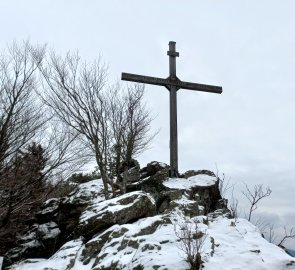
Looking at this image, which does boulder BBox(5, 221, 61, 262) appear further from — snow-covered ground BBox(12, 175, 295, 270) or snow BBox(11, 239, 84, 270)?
snow BBox(11, 239, 84, 270)

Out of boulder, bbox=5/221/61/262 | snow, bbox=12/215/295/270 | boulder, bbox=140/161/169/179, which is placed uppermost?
boulder, bbox=140/161/169/179

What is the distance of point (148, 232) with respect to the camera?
7.87 metres

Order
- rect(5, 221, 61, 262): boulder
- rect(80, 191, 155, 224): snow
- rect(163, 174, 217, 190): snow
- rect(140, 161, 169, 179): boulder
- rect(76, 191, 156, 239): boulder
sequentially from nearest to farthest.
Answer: rect(76, 191, 156, 239): boulder
rect(80, 191, 155, 224): snow
rect(163, 174, 217, 190): snow
rect(5, 221, 61, 262): boulder
rect(140, 161, 169, 179): boulder

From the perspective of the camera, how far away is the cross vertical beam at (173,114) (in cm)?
1116

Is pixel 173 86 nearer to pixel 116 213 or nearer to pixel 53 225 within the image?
pixel 116 213

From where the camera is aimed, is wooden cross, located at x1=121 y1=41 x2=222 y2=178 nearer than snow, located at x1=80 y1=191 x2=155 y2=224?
No

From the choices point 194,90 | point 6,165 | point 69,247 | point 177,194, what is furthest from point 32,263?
point 194,90

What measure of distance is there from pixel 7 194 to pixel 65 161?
3523mm

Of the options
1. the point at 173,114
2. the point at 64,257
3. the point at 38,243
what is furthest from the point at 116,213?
the point at 38,243

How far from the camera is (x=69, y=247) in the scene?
8859mm

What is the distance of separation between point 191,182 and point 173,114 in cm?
223

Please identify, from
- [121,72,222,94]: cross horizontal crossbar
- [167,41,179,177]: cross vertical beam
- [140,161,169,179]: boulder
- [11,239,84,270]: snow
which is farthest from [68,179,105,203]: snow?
[121,72,222,94]: cross horizontal crossbar

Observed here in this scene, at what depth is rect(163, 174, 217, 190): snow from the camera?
10352 mm

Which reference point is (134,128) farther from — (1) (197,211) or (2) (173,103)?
(1) (197,211)
